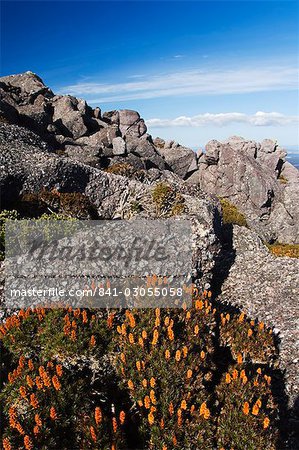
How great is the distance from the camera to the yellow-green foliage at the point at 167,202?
1592 cm

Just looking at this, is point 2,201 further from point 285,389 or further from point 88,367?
point 285,389

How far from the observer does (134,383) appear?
774 centimetres

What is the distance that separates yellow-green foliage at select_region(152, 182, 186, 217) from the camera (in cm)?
1592

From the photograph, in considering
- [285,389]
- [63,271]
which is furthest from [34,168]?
[285,389]

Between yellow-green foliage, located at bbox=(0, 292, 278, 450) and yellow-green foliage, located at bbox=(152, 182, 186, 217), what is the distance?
20.8 ft

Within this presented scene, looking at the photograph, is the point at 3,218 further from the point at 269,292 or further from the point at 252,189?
the point at 252,189

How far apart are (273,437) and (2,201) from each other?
13.2 metres

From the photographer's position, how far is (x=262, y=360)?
32.8 ft

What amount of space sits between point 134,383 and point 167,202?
391 inches

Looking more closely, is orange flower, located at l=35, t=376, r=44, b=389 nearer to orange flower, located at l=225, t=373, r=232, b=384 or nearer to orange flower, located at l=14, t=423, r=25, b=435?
orange flower, located at l=14, t=423, r=25, b=435

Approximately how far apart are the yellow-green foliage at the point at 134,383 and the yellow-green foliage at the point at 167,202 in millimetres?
6331

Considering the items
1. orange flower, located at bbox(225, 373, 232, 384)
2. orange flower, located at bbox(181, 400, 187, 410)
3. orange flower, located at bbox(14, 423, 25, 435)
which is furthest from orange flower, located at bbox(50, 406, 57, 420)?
orange flower, located at bbox(225, 373, 232, 384)

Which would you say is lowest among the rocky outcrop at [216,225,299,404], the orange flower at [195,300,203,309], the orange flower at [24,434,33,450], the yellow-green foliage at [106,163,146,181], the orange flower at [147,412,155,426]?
the rocky outcrop at [216,225,299,404]

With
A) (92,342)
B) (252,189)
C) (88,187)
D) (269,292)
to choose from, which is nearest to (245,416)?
(92,342)
